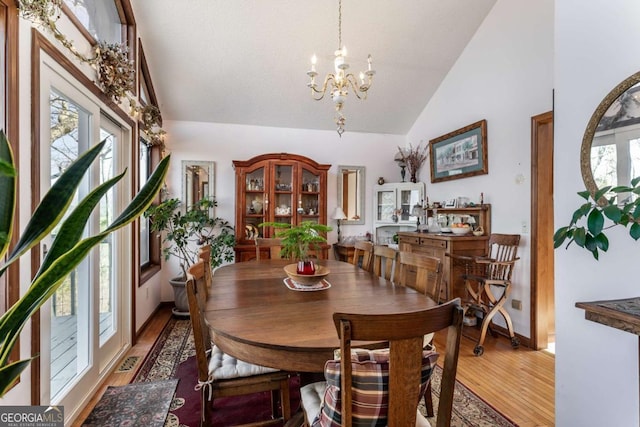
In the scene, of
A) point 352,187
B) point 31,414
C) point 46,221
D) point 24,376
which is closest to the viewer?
point 46,221

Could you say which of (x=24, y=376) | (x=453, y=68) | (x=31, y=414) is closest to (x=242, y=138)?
(x=453, y=68)

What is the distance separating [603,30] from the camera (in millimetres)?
1356

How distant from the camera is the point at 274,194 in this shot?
4.03 metres

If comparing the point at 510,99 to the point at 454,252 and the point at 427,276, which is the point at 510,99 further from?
the point at 427,276

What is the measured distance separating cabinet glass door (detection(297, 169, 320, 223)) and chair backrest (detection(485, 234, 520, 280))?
216 centimetres

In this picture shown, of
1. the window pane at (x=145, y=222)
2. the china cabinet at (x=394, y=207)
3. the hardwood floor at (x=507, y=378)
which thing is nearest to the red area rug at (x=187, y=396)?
the hardwood floor at (x=507, y=378)

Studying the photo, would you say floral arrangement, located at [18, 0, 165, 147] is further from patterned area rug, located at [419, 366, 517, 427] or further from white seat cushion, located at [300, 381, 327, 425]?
→ patterned area rug, located at [419, 366, 517, 427]

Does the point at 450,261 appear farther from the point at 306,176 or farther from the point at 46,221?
the point at 46,221

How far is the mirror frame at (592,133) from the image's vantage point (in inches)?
50.9

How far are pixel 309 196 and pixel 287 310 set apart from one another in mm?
2860

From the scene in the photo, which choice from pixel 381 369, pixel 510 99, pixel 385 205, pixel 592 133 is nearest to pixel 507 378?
pixel 592 133

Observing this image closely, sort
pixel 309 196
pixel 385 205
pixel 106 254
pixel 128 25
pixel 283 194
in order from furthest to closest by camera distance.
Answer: pixel 385 205 < pixel 309 196 < pixel 283 194 < pixel 128 25 < pixel 106 254

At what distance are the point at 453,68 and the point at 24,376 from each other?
4494 millimetres

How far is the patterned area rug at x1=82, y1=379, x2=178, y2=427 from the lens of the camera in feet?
5.85
